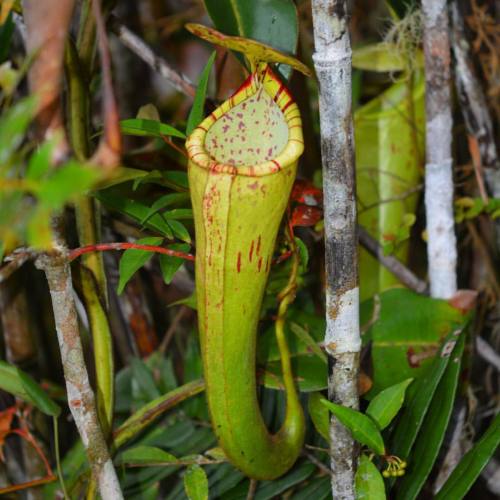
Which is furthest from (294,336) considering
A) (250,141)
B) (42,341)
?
(42,341)

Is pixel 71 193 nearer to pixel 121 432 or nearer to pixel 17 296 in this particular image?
pixel 121 432

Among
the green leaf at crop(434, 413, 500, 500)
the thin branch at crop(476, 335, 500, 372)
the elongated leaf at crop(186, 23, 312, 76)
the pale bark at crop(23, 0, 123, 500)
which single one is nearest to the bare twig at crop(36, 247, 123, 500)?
the pale bark at crop(23, 0, 123, 500)

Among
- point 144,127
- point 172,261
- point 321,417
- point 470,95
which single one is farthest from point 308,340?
point 470,95

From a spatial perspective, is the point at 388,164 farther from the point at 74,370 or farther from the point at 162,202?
the point at 74,370

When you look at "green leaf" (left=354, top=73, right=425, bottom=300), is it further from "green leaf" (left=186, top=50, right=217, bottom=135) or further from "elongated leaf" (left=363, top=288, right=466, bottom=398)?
"green leaf" (left=186, top=50, right=217, bottom=135)

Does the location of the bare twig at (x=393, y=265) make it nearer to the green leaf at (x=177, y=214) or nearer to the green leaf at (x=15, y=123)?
the green leaf at (x=177, y=214)

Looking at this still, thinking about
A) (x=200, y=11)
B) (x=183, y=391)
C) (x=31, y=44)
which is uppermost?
(x=200, y=11)
